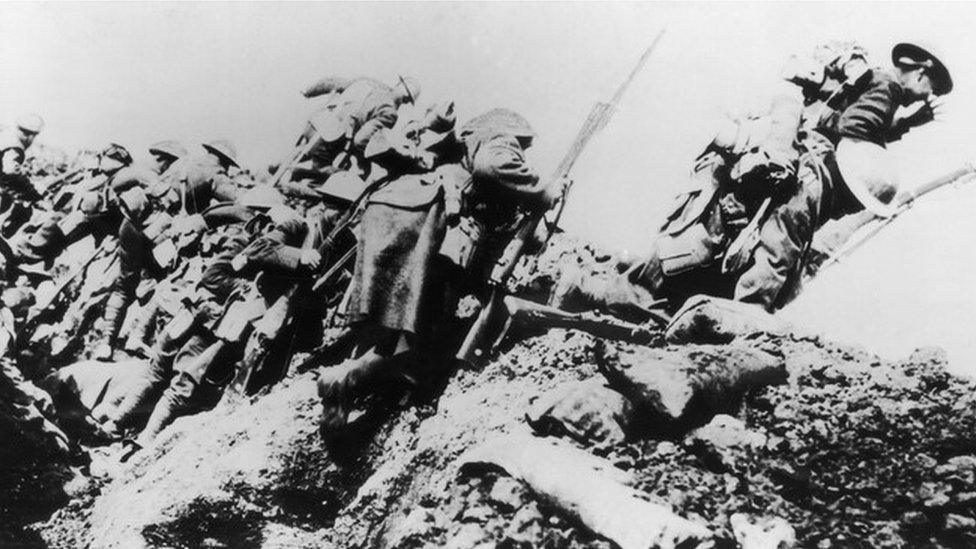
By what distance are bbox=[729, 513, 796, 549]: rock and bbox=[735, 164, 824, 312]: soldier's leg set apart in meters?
1.33

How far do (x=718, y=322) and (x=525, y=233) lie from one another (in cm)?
122

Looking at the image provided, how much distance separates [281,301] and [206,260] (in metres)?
1.38

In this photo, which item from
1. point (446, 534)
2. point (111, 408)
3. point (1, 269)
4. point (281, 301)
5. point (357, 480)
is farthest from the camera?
point (1, 269)

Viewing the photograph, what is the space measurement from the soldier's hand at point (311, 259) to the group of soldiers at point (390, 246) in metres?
0.01

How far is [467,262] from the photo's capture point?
416 cm

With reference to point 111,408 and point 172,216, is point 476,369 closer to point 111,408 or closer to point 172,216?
point 111,408

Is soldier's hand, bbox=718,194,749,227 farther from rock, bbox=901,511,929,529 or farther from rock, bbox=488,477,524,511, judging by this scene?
rock, bbox=488,477,524,511

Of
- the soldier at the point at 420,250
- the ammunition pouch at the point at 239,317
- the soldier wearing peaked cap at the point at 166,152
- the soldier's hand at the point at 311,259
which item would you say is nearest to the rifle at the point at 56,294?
the soldier wearing peaked cap at the point at 166,152

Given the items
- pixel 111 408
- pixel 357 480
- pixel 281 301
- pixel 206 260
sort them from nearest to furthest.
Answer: pixel 357 480 → pixel 281 301 → pixel 111 408 → pixel 206 260

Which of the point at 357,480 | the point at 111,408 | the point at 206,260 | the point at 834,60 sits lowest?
the point at 111,408

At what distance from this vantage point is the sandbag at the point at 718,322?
3.52m

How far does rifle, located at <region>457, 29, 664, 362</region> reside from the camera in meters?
4.12

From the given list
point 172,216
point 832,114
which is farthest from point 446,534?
point 172,216

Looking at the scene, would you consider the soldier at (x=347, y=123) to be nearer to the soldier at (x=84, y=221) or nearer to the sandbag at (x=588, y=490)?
the soldier at (x=84, y=221)
